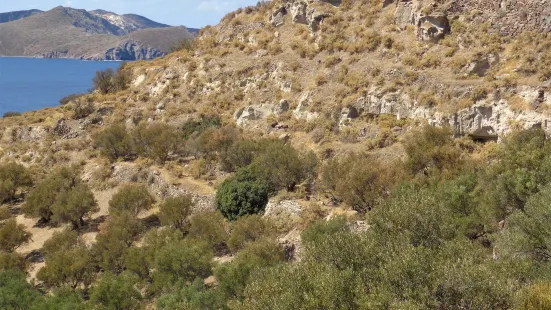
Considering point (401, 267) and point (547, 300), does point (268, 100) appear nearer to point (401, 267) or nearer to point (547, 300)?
point (401, 267)

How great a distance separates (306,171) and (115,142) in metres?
22.0

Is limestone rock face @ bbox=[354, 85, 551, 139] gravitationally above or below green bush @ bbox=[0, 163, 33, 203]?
above

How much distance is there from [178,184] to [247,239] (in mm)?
11383

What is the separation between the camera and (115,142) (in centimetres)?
4219

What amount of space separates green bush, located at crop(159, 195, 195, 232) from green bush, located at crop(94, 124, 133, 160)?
14.3 m

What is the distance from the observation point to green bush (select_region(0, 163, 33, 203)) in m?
37.7

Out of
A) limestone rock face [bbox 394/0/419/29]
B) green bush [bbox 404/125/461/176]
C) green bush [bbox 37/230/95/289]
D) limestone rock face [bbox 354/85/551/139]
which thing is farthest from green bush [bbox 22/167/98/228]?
limestone rock face [bbox 394/0/419/29]

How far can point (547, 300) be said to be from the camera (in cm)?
950

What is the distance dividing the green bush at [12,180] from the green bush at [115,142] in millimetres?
6875

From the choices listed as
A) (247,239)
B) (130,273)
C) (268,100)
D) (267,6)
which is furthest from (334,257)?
(267,6)

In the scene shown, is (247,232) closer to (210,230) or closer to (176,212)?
(210,230)

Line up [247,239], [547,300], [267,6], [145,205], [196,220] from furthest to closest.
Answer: [267,6]
[145,205]
[196,220]
[247,239]
[547,300]

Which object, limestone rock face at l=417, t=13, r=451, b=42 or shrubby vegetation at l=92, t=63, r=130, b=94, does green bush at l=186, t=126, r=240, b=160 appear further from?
shrubby vegetation at l=92, t=63, r=130, b=94

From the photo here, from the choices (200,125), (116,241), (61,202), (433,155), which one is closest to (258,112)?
(200,125)
